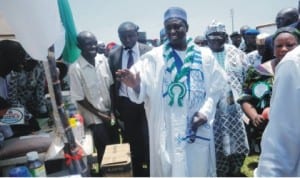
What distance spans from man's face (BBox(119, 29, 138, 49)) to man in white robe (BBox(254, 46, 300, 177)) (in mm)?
3091

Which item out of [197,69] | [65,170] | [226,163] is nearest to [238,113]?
[226,163]

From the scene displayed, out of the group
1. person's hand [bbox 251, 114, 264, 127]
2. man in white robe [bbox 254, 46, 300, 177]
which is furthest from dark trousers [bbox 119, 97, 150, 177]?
man in white robe [bbox 254, 46, 300, 177]

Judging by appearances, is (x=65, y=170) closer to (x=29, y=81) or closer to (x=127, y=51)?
(x=29, y=81)

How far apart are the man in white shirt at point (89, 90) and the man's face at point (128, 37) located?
1.38 feet

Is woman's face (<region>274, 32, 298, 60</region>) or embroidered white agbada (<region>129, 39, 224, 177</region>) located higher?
woman's face (<region>274, 32, 298, 60</region>)

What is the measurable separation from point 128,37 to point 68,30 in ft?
5.38

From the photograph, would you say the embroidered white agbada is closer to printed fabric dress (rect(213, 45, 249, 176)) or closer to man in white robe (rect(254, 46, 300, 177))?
printed fabric dress (rect(213, 45, 249, 176))

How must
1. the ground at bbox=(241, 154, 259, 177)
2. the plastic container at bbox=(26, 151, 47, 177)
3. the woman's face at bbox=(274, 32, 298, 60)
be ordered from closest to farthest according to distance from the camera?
the plastic container at bbox=(26, 151, 47, 177) < the woman's face at bbox=(274, 32, 298, 60) < the ground at bbox=(241, 154, 259, 177)

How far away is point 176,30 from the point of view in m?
3.16

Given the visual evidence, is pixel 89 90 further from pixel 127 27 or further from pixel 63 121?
pixel 63 121

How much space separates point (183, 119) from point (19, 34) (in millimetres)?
1544

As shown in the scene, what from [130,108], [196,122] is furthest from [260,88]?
[130,108]

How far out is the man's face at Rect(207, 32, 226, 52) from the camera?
4148 mm

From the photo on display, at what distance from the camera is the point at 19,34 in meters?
2.11
